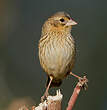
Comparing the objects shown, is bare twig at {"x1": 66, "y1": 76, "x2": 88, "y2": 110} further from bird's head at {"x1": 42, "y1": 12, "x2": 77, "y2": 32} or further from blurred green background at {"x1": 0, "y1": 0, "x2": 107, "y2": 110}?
blurred green background at {"x1": 0, "y1": 0, "x2": 107, "y2": 110}

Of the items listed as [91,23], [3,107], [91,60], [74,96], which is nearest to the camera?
[74,96]

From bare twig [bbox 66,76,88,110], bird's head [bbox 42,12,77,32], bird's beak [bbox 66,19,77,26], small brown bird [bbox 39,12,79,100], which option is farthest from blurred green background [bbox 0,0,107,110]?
bare twig [bbox 66,76,88,110]

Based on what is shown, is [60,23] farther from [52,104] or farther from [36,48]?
[36,48]

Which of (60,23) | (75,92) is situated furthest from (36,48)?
(75,92)

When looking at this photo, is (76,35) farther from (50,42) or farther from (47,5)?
(50,42)

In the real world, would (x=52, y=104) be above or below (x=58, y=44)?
below

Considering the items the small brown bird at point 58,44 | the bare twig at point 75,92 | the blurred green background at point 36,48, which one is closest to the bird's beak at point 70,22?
the small brown bird at point 58,44

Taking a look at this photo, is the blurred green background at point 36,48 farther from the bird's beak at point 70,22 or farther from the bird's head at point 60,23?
the bird's beak at point 70,22

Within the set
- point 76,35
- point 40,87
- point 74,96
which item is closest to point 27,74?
point 40,87
